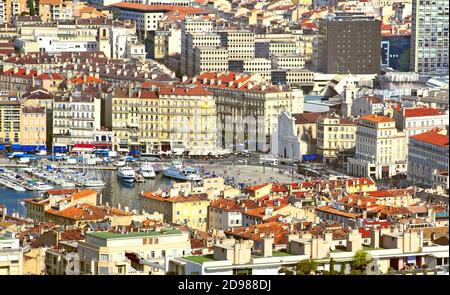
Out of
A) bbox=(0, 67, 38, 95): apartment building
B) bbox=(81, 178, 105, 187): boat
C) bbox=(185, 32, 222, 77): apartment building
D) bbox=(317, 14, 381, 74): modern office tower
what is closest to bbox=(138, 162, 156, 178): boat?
bbox=(81, 178, 105, 187): boat

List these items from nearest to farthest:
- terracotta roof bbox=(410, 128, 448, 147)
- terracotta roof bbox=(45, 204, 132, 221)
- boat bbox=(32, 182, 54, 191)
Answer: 1. terracotta roof bbox=(45, 204, 132, 221)
2. terracotta roof bbox=(410, 128, 448, 147)
3. boat bbox=(32, 182, 54, 191)

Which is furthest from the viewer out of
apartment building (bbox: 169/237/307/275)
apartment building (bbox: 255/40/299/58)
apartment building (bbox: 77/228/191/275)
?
apartment building (bbox: 255/40/299/58)

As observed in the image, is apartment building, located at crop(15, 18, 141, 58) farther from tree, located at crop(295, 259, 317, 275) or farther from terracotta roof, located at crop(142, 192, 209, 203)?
tree, located at crop(295, 259, 317, 275)

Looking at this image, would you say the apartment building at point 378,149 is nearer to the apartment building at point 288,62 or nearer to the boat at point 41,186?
the boat at point 41,186

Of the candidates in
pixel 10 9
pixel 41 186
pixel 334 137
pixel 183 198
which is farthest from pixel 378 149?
pixel 10 9

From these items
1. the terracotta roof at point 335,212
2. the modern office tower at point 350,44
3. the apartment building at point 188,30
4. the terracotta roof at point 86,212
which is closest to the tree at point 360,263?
the terracotta roof at point 86,212

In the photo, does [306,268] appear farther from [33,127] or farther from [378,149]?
[33,127]
